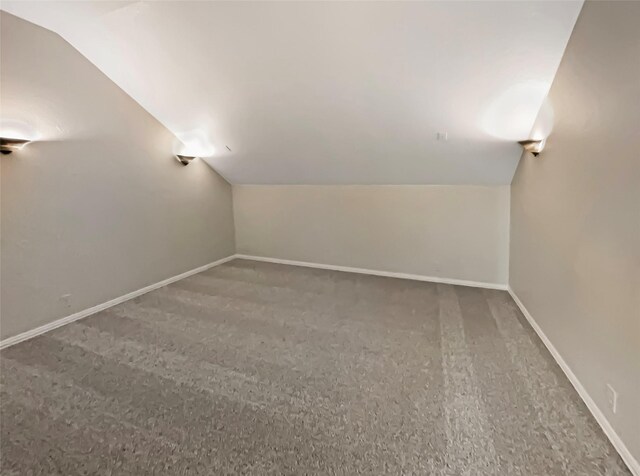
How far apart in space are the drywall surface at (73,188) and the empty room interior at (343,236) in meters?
0.02

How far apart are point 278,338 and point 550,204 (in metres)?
2.37

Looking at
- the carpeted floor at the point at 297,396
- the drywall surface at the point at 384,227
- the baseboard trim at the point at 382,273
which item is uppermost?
the drywall surface at the point at 384,227

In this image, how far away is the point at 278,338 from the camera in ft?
9.30

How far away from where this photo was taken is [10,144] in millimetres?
2588

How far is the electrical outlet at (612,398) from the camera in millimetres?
1627

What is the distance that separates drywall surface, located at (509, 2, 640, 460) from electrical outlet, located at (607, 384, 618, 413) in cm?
3

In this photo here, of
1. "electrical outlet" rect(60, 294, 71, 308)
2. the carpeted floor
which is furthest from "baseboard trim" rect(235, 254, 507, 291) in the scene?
"electrical outlet" rect(60, 294, 71, 308)

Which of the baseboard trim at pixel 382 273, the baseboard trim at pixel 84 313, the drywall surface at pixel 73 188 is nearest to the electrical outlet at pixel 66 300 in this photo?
the drywall surface at pixel 73 188

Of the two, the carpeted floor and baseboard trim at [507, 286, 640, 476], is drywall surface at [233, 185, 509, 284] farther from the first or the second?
baseboard trim at [507, 286, 640, 476]

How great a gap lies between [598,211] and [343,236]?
311 cm

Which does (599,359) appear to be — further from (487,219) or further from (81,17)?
(81,17)

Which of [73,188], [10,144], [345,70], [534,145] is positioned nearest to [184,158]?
[73,188]

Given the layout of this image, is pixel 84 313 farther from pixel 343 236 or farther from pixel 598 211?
pixel 598 211

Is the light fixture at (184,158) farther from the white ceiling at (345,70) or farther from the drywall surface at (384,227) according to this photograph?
the drywall surface at (384,227)
